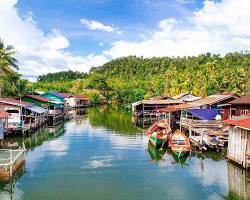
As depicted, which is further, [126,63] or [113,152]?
[126,63]

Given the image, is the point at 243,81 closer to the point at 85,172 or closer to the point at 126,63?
the point at 85,172

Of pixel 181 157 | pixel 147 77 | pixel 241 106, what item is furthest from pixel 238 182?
pixel 147 77

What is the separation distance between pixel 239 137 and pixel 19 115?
91.7 feet

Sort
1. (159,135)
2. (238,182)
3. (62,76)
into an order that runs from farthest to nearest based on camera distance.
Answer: (62,76) → (159,135) → (238,182)

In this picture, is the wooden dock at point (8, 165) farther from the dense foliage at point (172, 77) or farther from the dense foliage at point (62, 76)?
the dense foliage at point (62, 76)

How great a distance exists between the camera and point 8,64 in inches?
2058

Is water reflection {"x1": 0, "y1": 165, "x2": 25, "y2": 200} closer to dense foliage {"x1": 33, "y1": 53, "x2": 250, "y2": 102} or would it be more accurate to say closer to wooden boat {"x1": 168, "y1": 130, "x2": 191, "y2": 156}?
wooden boat {"x1": 168, "y1": 130, "x2": 191, "y2": 156}

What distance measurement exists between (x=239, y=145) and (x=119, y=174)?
866 cm

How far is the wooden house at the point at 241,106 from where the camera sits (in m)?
38.8

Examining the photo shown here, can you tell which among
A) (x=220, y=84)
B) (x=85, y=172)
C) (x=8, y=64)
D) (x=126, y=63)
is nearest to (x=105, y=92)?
(x=126, y=63)

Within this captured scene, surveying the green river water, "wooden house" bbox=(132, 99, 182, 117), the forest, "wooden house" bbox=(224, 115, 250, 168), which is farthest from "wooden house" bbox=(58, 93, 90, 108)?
"wooden house" bbox=(224, 115, 250, 168)

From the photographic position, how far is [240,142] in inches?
1050

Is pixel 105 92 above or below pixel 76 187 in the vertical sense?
above

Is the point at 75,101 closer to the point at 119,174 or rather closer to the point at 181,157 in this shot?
the point at 181,157
